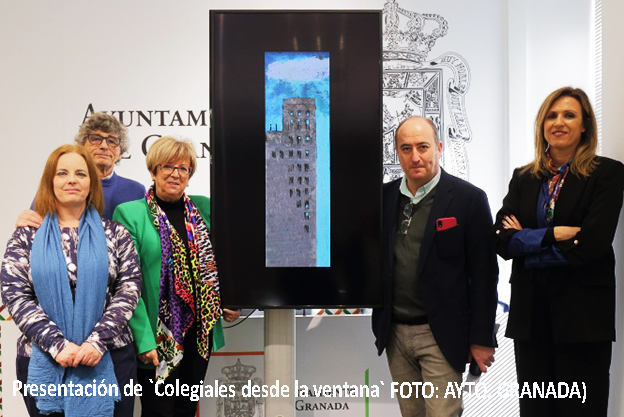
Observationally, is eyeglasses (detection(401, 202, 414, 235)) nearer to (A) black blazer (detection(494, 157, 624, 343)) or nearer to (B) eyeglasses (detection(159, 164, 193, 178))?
(A) black blazer (detection(494, 157, 624, 343))

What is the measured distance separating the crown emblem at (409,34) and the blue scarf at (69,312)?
7.71ft

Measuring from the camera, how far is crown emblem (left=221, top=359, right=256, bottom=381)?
145 inches

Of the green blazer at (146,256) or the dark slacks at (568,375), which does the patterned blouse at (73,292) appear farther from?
the dark slacks at (568,375)

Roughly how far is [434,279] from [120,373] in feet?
4.79

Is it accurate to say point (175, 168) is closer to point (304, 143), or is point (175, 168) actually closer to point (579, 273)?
point (304, 143)

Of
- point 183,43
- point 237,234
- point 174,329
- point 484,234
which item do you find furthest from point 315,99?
point 183,43

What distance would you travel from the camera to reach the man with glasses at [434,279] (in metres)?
2.74

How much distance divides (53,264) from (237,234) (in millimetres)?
817

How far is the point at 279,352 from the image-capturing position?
3.04 metres

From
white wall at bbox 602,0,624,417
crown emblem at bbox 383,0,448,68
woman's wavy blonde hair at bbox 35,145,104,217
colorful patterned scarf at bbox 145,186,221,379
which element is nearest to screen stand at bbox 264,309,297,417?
colorful patterned scarf at bbox 145,186,221,379

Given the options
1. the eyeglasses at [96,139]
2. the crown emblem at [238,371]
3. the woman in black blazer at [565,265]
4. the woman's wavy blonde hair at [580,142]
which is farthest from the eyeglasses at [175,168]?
the woman's wavy blonde hair at [580,142]

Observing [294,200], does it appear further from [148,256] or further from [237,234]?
[148,256]

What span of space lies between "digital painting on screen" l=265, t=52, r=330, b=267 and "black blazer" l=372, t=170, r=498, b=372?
423 mm

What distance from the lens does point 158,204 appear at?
9.68 ft
